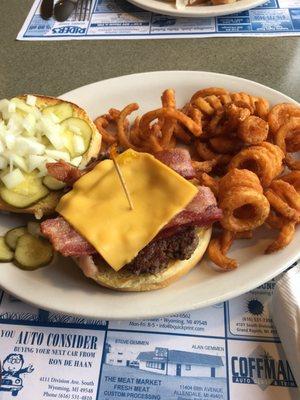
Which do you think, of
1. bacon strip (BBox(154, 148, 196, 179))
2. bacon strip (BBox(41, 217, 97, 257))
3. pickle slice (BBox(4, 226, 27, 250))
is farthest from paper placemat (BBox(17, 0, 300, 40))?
bacon strip (BBox(41, 217, 97, 257))

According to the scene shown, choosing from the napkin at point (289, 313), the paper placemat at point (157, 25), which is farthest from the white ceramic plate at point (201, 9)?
the napkin at point (289, 313)

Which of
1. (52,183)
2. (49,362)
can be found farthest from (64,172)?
(49,362)

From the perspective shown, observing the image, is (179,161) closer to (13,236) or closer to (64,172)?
(64,172)

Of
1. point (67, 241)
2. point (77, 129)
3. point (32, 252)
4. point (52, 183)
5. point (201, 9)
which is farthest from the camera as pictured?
point (201, 9)

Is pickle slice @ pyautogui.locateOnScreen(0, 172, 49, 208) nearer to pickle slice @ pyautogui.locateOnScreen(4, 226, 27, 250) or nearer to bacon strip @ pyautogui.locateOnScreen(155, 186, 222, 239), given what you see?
pickle slice @ pyautogui.locateOnScreen(4, 226, 27, 250)

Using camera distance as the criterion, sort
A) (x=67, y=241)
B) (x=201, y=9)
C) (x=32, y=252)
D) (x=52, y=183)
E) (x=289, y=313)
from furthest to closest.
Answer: (x=201, y=9) → (x=52, y=183) → (x=32, y=252) → (x=67, y=241) → (x=289, y=313)

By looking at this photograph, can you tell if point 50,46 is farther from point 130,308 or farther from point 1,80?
point 130,308

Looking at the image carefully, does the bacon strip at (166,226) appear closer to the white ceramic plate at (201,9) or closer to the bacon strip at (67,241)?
the bacon strip at (67,241)

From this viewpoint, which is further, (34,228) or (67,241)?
(34,228)
